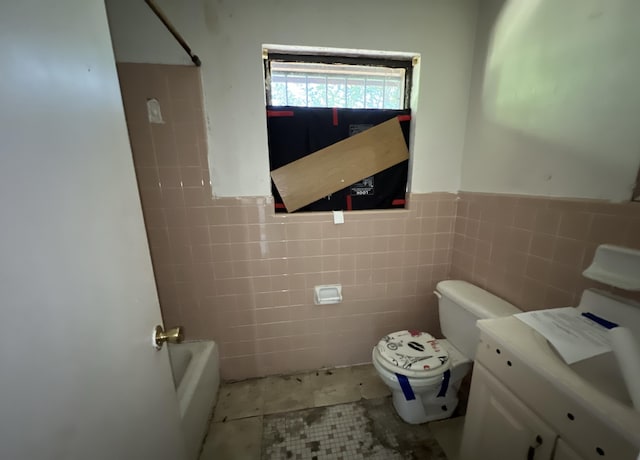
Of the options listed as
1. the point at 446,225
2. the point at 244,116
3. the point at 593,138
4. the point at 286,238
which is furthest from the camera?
the point at 446,225

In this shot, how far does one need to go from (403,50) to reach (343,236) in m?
1.13

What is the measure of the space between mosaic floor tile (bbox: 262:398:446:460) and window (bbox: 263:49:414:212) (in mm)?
1229

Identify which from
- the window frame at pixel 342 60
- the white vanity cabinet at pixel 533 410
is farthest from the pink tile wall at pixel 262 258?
the white vanity cabinet at pixel 533 410

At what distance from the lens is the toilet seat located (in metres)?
1.21

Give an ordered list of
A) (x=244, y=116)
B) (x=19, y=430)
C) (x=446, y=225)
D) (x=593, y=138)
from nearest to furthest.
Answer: (x=19, y=430) < (x=593, y=138) < (x=244, y=116) < (x=446, y=225)

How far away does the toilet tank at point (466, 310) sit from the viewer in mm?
1192

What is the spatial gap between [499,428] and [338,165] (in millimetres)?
1390

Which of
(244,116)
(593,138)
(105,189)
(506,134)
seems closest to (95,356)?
(105,189)

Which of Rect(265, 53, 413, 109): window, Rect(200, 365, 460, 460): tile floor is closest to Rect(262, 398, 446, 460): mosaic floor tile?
Rect(200, 365, 460, 460): tile floor

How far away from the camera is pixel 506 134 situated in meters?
1.25

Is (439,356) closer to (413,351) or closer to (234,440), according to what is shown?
(413,351)

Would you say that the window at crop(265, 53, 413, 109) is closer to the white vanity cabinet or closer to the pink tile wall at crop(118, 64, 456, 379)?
the pink tile wall at crop(118, 64, 456, 379)

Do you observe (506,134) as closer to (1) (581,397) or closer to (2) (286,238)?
(1) (581,397)

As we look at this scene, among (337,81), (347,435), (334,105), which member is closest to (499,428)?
(347,435)
